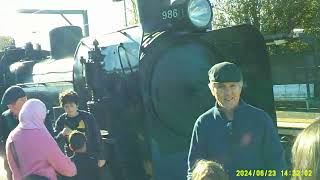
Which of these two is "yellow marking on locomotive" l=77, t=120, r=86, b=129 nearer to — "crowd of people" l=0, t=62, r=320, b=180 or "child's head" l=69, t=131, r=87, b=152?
"crowd of people" l=0, t=62, r=320, b=180

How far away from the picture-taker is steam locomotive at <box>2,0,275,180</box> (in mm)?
4680

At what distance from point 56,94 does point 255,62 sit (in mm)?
3371

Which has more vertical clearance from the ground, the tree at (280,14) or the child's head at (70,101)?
the tree at (280,14)

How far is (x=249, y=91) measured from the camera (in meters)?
5.23

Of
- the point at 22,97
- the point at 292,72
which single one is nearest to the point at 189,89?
the point at 22,97

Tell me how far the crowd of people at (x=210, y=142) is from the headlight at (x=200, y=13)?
1526 millimetres

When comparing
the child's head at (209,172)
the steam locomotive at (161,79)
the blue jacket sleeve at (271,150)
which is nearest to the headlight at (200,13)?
the steam locomotive at (161,79)

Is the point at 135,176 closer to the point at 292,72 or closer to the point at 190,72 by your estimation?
the point at 190,72

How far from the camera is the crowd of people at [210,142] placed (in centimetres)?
230

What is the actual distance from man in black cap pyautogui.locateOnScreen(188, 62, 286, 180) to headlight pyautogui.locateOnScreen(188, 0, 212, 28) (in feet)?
6.41

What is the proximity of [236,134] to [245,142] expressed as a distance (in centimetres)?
7

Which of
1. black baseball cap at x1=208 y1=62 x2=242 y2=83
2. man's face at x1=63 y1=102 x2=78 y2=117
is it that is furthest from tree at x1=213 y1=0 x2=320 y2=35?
black baseball cap at x1=208 y1=62 x2=242 y2=83

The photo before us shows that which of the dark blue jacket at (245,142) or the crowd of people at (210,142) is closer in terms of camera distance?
the crowd of people at (210,142)

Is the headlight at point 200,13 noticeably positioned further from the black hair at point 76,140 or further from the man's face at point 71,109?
the black hair at point 76,140
